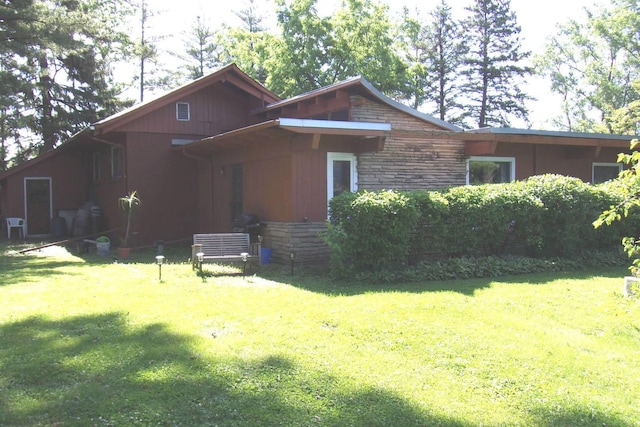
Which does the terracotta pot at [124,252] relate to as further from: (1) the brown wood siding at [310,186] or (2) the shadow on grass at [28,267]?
(1) the brown wood siding at [310,186]

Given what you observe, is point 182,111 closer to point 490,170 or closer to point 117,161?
point 117,161

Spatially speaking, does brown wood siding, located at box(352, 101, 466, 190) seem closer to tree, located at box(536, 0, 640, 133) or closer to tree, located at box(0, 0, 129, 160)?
tree, located at box(0, 0, 129, 160)

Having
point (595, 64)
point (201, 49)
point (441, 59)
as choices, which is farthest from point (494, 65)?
point (201, 49)

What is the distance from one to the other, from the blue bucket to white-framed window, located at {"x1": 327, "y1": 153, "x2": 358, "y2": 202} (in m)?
1.65

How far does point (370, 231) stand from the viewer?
8055 millimetres

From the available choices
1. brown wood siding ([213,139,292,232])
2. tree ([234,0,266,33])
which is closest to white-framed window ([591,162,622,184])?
brown wood siding ([213,139,292,232])

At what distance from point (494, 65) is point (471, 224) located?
27.9m

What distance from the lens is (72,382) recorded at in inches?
149

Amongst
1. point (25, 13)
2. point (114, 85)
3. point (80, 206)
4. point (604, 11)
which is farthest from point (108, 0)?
point (604, 11)

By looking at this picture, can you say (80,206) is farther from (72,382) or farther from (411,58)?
(411,58)

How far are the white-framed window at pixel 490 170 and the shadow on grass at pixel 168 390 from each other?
9.24 metres

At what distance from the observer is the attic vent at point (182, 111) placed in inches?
564

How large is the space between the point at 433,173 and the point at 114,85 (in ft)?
69.7

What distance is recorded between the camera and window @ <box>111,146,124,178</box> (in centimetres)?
1462
